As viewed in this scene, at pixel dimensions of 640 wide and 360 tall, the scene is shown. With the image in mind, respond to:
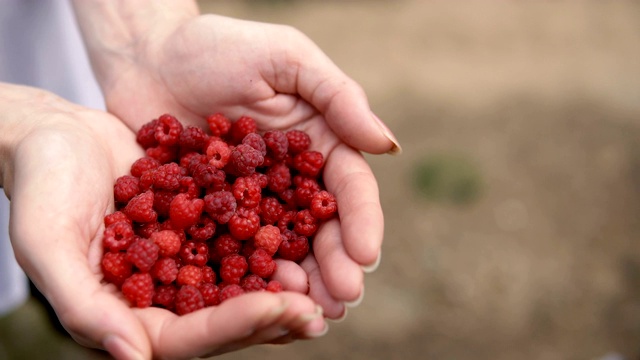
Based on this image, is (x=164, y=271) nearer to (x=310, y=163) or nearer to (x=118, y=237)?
(x=118, y=237)

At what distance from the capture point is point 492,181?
4016mm

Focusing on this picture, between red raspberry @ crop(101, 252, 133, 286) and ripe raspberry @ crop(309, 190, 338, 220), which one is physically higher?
ripe raspberry @ crop(309, 190, 338, 220)

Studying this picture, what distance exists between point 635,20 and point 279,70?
4.61 metres

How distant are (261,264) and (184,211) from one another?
31 cm

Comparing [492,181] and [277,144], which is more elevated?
[277,144]

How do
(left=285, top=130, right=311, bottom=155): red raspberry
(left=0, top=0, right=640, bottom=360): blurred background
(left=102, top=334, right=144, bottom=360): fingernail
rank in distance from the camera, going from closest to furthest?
(left=102, top=334, right=144, bottom=360): fingernail → (left=285, top=130, right=311, bottom=155): red raspberry → (left=0, top=0, right=640, bottom=360): blurred background

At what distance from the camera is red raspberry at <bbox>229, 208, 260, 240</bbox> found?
197 centimetres

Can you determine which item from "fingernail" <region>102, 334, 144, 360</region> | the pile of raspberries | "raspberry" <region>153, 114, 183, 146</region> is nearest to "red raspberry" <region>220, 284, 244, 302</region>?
the pile of raspberries

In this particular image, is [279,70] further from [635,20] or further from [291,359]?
[635,20]

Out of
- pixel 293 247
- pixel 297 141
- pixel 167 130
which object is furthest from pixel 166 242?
pixel 297 141

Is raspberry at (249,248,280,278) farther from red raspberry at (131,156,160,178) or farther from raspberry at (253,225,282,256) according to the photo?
red raspberry at (131,156,160,178)

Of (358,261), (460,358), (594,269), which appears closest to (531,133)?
(594,269)

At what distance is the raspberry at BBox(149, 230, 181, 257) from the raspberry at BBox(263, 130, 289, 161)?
495 mm

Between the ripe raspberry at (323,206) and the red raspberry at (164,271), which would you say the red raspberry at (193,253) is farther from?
the ripe raspberry at (323,206)
